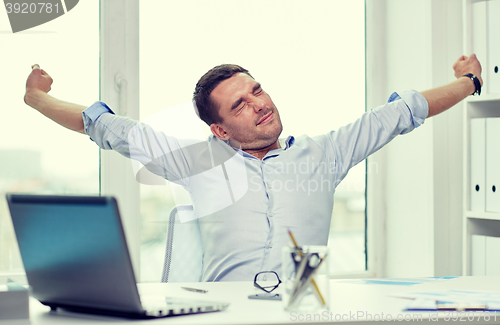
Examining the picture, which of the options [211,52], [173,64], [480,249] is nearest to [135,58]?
[173,64]

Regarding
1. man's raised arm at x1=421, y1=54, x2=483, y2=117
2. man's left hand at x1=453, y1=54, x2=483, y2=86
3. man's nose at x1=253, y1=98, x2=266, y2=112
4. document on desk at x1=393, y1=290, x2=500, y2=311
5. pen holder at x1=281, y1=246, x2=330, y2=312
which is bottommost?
document on desk at x1=393, y1=290, x2=500, y2=311

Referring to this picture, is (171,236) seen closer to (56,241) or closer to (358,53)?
(56,241)

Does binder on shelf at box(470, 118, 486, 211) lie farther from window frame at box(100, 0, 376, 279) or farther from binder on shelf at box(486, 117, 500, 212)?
window frame at box(100, 0, 376, 279)

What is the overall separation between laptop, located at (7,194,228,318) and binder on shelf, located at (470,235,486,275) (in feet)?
4.84

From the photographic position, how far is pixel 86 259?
732 mm

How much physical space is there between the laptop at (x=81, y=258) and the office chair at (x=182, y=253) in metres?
0.54

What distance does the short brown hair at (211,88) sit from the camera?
180cm

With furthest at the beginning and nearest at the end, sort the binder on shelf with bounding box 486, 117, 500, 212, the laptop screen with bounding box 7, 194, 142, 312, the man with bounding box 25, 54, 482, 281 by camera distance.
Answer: the binder on shelf with bounding box 486, 117, 500, 212
the man with bounding box 25, 54, 482, 281
the laptop screen with bounding box 7, 194, 142, 312

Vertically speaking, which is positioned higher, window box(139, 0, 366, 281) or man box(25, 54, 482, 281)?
window box(139, 0, 366, 281)

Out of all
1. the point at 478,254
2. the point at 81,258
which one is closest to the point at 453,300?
the point at 81,258

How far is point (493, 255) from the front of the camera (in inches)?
75.2

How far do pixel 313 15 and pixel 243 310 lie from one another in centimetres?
179

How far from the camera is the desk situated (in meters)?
0.74

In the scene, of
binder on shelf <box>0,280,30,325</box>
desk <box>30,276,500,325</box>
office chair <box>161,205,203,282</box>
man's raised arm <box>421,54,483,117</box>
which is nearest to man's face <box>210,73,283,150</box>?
office chair <box>161,205,203,282</box>
